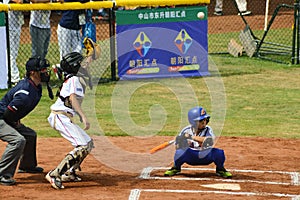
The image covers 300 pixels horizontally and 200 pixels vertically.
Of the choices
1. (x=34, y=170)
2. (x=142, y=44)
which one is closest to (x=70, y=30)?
(x=142, y=44)

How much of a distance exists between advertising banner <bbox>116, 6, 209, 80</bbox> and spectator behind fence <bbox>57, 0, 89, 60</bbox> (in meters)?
0.88

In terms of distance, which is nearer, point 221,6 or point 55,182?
point 55,182

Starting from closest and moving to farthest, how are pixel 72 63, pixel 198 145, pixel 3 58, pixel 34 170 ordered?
pixel 72 63, pixel 198 145, pixel 34 170, pixel 3 58

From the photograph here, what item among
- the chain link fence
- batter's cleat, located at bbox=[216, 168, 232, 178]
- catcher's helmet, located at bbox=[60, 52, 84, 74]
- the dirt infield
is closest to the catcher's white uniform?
catcher's helmet, located at bbox=[60, 52, 84, 74]

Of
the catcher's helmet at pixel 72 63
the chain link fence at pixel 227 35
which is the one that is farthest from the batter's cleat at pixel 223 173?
the chain link fence at pixel 227 35

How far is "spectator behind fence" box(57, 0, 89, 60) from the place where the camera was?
16.5m

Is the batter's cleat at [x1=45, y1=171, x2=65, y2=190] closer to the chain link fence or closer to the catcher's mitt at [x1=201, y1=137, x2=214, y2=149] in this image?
the catcher's mitt at [x1=201, y1=137, x2=214, y2=149]

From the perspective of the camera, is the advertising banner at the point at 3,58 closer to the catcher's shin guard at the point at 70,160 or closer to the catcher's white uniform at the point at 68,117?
the catcher's white uniform at the point at 68,117

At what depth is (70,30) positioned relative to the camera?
1650cm

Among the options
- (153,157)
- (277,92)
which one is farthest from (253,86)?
(153,157)

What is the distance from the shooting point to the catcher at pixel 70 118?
359 inches

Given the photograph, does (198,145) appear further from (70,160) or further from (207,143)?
(70,160)

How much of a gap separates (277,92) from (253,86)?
0.71m

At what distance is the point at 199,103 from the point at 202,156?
16.6ft
